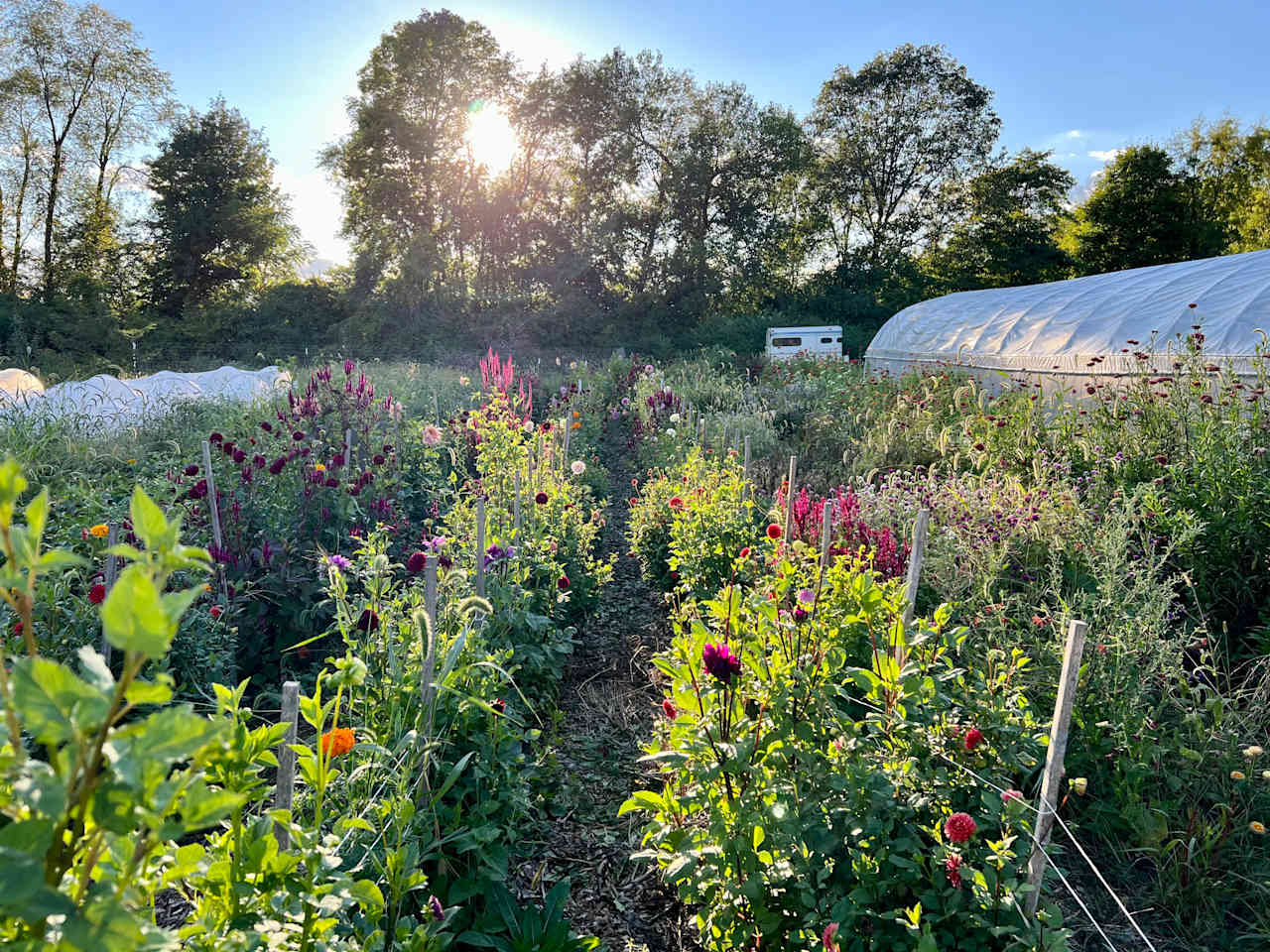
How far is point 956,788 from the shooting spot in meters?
1.68

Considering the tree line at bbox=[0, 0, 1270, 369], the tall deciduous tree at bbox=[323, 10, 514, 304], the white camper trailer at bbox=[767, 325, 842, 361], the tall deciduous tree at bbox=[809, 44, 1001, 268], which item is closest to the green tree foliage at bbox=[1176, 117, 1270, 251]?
the tree line at bbox=[0, 0, 1270, 369]

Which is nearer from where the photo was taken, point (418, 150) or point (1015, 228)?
point (418, 150)

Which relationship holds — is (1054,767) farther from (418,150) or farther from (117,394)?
(418,150)

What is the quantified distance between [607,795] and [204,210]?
73.5 feet

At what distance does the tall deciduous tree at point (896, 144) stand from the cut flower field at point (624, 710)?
73.3 ft

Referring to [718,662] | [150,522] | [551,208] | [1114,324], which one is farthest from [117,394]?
[551,208]

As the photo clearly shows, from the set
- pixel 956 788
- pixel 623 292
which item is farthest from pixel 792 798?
pixel 623 292

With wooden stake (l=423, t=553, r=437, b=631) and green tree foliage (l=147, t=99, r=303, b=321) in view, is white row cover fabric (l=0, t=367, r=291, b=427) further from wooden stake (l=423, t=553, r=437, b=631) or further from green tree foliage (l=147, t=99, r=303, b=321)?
green tree foliage (l=147, t=99, r=303, b=321)

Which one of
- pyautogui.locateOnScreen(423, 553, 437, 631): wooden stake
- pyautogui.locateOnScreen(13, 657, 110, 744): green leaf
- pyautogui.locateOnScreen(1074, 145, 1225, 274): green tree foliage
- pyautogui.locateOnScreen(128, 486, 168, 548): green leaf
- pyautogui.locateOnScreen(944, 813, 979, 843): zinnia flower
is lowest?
pyautogui.locateOnScreen(944, 813, 979, 843): zinnia flower

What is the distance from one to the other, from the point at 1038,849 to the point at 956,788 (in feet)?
0.68

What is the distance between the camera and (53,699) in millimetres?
425

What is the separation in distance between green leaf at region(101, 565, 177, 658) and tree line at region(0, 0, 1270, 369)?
19803mm

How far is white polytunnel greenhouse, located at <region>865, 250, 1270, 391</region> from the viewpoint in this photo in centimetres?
587

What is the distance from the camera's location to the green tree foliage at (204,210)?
1927cm
